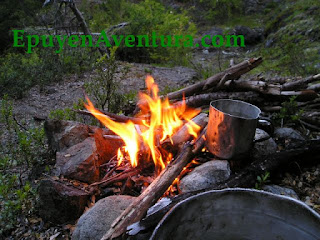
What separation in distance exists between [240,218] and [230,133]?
4.00 ft

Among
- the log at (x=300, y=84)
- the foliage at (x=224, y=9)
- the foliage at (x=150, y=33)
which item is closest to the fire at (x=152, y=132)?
the log at (x=300, y=84)

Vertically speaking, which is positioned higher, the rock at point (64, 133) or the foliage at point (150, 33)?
the foliage at point (150, 33)

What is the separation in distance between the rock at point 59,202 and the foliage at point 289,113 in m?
2.83

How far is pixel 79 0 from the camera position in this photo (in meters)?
17.6

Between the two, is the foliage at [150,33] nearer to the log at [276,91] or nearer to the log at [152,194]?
the log at [276,91]

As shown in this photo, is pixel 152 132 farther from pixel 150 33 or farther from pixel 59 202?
pixel 150 33

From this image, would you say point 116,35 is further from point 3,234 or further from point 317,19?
point 3,234

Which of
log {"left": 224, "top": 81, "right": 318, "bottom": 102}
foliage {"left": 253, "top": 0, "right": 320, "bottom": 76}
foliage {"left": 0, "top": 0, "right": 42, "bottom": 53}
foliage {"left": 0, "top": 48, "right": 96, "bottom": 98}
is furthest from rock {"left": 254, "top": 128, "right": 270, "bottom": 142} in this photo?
foliage {"left": 0, "top": 0, "right": 42, "bottom": 53}

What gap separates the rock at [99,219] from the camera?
2.21 metres

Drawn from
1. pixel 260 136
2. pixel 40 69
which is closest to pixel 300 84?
pixel 260 136

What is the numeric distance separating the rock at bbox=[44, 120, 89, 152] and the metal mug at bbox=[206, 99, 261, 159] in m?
1.61

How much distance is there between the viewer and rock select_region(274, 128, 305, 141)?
3.46 metres

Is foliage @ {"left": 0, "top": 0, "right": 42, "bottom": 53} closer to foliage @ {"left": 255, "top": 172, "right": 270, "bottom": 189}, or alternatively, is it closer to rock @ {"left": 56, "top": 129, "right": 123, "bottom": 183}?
rock @ {"left": 56, "top": 129, "right": 123, "bottom": 183}

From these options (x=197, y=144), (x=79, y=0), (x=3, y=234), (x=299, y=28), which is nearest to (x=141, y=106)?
(x=197, y=144)
